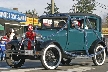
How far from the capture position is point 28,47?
485 inches

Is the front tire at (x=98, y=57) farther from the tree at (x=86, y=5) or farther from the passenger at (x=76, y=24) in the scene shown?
the tree at (x=86, y=5)

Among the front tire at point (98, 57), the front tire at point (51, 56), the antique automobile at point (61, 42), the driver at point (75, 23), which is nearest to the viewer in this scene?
the front tire at point (51, 56)

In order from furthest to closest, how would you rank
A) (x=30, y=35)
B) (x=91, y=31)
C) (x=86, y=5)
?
(x=86, y=5), (x=91, y=31), (x=30, y=35)

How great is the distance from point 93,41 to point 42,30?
238cm

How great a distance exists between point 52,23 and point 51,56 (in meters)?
1.84

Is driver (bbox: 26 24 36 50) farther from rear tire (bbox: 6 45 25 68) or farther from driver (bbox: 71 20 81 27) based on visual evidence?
driver (bbox: 71 20 81 27)

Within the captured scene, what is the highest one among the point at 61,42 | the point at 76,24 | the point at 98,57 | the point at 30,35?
the point at 76,24

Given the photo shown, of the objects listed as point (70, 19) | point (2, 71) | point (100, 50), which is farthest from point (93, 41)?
point (2, 71)

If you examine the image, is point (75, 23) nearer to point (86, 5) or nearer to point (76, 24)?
point (76, 24)

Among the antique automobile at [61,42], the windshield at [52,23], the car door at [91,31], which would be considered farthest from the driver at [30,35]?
the car door at [91,31]

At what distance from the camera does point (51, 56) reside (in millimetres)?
12406

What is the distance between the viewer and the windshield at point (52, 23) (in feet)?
44.2

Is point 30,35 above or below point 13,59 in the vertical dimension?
above

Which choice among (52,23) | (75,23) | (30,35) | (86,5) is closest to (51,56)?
(30,35)
